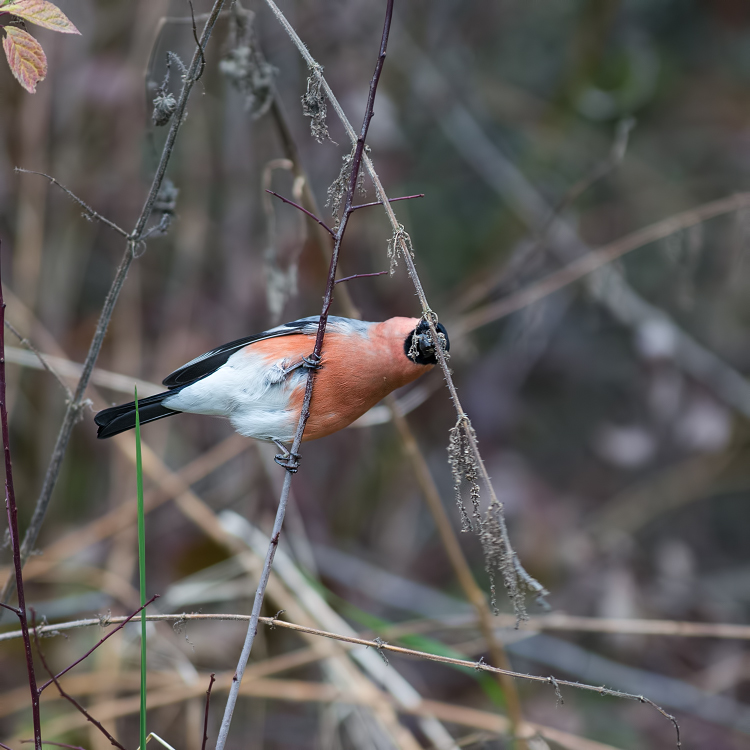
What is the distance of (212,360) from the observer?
279cm

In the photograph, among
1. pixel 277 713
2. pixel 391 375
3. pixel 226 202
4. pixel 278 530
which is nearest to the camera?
pixel 278 530

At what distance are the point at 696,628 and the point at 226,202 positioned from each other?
152 inches

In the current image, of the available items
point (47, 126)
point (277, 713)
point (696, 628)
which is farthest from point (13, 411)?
point (696, 628)

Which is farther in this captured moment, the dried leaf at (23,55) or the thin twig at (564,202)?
the thin twig at (564,202)

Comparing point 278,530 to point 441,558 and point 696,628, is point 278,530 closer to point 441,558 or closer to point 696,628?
point 696,628

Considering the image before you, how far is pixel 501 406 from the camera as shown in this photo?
207 inches

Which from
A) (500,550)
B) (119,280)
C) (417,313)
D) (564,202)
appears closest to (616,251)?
(564,202)

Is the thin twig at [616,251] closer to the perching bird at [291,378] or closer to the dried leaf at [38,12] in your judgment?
the perching bird at [291,378]

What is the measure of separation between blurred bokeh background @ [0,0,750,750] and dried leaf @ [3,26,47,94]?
2.04 m

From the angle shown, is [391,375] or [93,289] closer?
[391,375]

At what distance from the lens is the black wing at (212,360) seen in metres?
2.74

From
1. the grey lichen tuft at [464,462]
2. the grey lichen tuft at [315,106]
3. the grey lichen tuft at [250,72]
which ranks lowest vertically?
the grey lichen tuft at [464,462]

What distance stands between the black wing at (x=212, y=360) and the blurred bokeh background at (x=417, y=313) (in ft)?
2.93

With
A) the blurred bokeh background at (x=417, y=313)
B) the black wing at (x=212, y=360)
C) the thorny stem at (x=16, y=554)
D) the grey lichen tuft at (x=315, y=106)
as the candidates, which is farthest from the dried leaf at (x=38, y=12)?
the blurred bokeh background at (x=417, y=313)
